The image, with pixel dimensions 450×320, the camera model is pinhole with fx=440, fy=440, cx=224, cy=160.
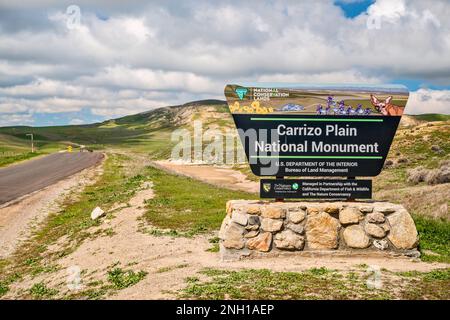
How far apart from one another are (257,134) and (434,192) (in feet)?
54.2

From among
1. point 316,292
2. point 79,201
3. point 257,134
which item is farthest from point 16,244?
point 316,292

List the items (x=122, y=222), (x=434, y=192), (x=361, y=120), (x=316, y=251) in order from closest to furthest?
(x=316, y=251) → (x=361, y=120) → (x=122, y=222) → (x=434, y=192)

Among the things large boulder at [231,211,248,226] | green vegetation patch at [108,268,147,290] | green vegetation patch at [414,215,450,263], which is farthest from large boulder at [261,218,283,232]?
green vegetation patch at [414,215,450,263]

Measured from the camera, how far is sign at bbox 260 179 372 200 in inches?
507

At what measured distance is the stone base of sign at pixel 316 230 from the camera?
11992 mm

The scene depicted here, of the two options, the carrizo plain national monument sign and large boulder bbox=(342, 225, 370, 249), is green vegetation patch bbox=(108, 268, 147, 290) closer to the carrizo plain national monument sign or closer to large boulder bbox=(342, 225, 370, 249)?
the carrizo plain national monument sign

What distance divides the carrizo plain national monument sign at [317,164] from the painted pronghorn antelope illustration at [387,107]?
30mm

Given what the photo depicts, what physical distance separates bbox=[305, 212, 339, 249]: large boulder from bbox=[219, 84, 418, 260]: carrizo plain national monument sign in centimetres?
3

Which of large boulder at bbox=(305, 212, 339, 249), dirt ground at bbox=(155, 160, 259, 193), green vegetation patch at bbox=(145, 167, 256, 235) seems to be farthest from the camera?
dirt ground at bbox=(155, 160, 259, 193)

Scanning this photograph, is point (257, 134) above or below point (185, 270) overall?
above

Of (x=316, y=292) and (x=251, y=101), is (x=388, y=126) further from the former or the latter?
(x=316, y=292)

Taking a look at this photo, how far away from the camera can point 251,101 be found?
12.7 meters

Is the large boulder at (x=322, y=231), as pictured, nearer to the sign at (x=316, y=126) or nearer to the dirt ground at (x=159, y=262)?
the dirt ground at (x=159, y=262)

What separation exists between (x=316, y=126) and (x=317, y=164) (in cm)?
112
